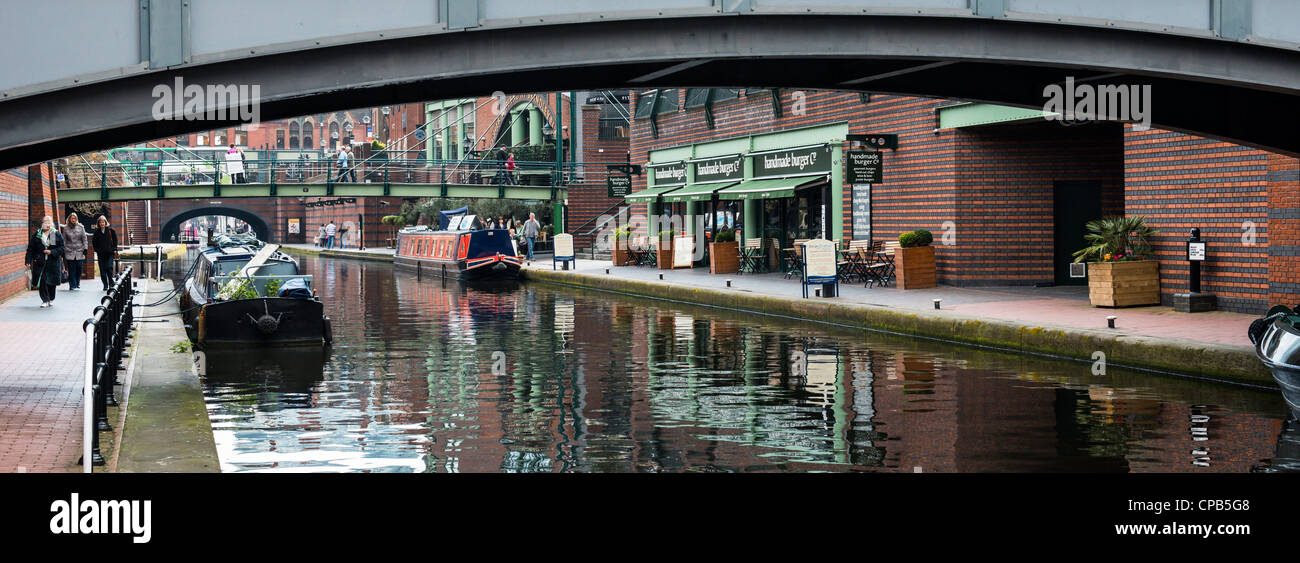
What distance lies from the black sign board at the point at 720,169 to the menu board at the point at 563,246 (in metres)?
4.00

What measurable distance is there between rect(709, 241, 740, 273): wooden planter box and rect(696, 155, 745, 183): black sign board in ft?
8.23

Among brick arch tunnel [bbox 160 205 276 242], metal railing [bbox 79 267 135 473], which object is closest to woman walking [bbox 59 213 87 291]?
metal railing [bbox 79 267 135 473]

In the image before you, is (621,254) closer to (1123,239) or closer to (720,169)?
(720,169)

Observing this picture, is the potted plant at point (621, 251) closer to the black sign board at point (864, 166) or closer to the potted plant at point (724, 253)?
the potted plant at point (724, 253)

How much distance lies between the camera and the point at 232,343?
1783 cm

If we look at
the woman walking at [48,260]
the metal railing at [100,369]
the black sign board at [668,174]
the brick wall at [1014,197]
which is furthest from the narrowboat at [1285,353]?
the black sign board at [668,174]

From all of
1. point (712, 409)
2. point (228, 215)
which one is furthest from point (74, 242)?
point (228, 215)

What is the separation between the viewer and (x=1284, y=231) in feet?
54.2

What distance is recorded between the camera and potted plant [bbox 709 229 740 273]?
32.4m

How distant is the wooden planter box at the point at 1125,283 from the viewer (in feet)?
→ 61.0
